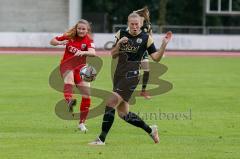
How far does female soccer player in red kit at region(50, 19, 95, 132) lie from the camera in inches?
526

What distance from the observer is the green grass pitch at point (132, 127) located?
35.3ft

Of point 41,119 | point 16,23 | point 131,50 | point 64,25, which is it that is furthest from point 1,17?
point 131,50

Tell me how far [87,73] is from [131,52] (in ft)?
7.20

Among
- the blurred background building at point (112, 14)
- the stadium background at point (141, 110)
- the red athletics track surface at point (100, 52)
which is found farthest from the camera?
the blurred background building at point (112, 14)

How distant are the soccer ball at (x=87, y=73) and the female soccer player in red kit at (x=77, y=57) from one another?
16cm

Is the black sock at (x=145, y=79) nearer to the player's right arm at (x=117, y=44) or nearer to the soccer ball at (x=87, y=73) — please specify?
the soccer ball at (x=87, y=73)

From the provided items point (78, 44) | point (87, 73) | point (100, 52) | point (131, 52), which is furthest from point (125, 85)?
point (100, 52)

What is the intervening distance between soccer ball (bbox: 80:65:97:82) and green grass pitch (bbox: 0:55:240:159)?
95 cm

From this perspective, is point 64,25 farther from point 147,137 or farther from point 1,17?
point 147,137

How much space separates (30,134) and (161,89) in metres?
→ 7.76

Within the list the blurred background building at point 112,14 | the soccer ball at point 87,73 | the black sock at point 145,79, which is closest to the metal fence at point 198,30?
the blurred background building at point 112,14

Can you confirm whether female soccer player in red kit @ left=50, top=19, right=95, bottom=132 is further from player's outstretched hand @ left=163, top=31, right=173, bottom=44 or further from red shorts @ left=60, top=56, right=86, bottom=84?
player's outstretched hand @ left=163, top=31, right=173, bottom=44

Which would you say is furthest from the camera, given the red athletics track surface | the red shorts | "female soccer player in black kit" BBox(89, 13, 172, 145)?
the red athletics track surface

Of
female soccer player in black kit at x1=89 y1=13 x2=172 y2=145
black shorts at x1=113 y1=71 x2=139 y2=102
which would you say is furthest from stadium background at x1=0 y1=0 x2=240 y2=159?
black shorts at x1=113 y1=71 x2=139 y2=102
